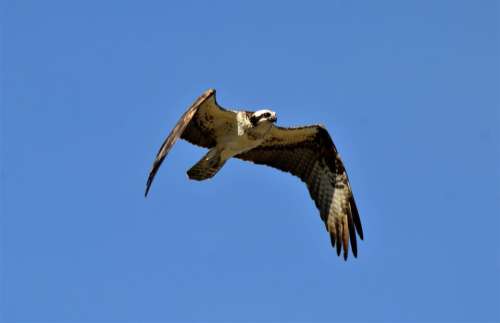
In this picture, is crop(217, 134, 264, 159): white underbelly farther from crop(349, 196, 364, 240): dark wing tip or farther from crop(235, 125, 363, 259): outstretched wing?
crop(349, 196, 364, 240): dark wing tip

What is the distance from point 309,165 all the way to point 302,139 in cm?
62

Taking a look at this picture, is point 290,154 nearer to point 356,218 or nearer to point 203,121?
point 356,218

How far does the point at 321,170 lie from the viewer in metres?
20.0

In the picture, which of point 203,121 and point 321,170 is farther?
point 321,170

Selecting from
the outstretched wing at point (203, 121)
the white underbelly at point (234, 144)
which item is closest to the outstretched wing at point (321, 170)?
the white underbelly at point (234, 144)

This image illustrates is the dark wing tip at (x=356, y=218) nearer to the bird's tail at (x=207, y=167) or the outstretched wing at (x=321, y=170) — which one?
the outstretched wing at (x=321, y=170)

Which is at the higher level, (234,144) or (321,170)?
(321,170)

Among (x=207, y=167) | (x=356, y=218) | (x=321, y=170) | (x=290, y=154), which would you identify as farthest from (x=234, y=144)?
(x=356, y=218)

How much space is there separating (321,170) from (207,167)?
280 cm

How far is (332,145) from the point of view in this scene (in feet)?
64.4

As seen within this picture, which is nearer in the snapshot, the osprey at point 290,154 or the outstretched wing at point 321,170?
the osprey at point 290,154

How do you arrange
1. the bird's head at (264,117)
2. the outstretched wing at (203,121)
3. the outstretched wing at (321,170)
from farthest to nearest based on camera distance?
the outstretched wing at (321,170) < the bird's head at (264,117) < the outstretched wing at (203,121)

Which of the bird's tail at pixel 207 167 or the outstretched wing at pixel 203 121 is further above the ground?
the outstretched wing at pixel 203 121

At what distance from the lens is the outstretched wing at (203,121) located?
16734 mm
